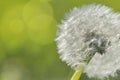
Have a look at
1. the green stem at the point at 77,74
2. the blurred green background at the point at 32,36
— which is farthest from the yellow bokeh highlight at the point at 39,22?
the green stem at the point at 77,74

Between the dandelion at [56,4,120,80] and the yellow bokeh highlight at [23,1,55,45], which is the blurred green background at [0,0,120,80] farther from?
the dandelion at [56,4,120,80]

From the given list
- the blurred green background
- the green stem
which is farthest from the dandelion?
the blurred green background

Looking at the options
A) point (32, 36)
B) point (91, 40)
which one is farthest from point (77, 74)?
point (32, 36)

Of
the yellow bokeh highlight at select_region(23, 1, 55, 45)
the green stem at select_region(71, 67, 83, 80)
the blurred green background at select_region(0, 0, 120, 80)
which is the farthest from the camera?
the yellow bokeh highlight at select_region(23, 1, 55, 45)

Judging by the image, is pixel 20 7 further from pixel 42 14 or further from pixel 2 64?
pixel 2 64

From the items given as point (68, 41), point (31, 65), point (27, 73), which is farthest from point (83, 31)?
point (31, 65)
